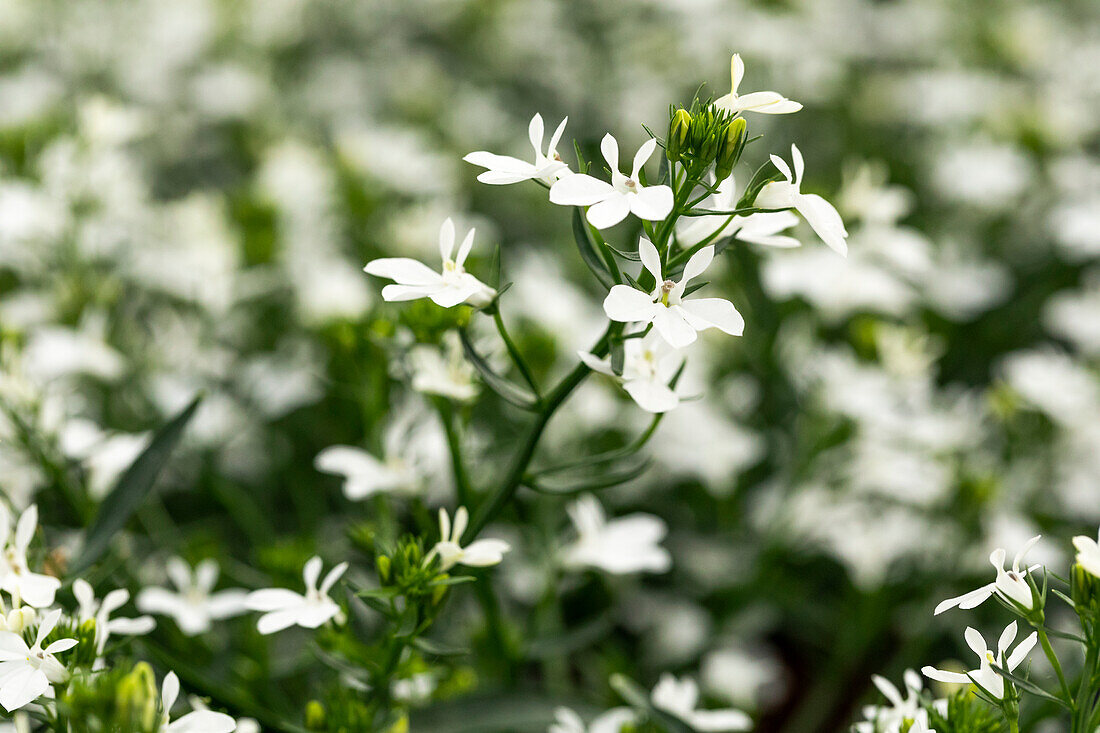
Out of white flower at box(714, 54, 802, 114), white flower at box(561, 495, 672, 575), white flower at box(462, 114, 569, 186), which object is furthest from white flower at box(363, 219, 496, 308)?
white flower at box(561, 495, 672, 575)

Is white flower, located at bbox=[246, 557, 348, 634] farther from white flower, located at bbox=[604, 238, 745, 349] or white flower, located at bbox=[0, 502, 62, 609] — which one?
white flower, located at bbox=[604, 238, 745, 349]

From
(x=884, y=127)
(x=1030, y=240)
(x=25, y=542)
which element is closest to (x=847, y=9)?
(x=884, y=127)

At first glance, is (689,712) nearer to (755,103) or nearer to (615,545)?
(615,545)

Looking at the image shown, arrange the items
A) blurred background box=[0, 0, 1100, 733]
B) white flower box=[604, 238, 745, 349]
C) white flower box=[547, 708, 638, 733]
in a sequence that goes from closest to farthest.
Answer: white flower box=[604, 238, 745, 349] < white flower box=[547, 708, 638, 733] < blurred background box=[0, 0, 1100, 733]

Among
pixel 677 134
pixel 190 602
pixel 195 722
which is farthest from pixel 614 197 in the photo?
pixel 190 602

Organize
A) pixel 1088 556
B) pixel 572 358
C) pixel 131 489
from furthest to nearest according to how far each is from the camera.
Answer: pixel 572 358 < pixel 131 489 < pixel 1088 556

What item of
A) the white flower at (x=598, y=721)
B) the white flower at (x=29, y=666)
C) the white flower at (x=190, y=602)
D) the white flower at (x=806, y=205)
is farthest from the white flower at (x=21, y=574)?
the white flower at (x=806, y=205)

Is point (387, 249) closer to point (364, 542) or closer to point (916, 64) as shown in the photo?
point (364, 542)
